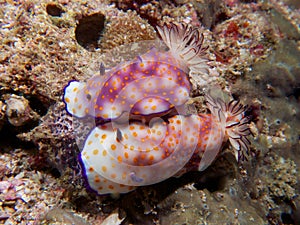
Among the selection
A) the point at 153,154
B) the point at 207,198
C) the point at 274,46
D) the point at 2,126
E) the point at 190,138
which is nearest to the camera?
the point at 153,154

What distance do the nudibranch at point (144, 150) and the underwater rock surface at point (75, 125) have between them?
31 cm

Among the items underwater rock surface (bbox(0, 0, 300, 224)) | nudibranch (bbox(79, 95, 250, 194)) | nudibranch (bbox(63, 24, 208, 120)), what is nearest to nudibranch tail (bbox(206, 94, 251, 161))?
nudibranch (bbox(79, 95, 250, 194))

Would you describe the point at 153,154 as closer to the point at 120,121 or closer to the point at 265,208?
the point at 120,121

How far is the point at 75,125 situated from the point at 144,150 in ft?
2.75

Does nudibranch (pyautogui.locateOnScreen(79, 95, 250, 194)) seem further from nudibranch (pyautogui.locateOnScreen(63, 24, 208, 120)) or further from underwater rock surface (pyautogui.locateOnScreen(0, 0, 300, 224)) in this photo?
underwater rock surface (pyautogui.locateOnScreen(0, 0, 300, 224))

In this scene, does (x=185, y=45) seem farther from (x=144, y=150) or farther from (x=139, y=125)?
(x=144, y=150)

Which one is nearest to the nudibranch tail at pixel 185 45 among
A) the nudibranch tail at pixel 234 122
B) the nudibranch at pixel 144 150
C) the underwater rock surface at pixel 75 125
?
the underwater rock surface at pixel 75 125

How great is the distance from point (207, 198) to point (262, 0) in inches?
164

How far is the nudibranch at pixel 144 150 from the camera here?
255cm

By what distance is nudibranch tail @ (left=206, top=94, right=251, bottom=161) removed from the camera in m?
3.00

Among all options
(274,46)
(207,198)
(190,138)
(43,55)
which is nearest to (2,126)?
(43,55)

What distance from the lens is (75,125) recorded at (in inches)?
112

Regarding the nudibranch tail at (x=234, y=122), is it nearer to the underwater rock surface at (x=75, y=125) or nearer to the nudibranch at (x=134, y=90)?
the underwater rock surface at (x=75, y=125)

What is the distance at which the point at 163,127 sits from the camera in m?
2.71
